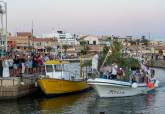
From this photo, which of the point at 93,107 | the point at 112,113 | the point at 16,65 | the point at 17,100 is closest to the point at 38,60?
the point at 16,65

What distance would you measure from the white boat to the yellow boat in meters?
3.08

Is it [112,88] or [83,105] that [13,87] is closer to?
[83,105]

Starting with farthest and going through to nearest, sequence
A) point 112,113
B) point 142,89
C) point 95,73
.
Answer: point 142,89 < point 95,73 < point 112,113

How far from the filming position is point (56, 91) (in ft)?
136

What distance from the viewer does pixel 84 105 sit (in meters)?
37.6

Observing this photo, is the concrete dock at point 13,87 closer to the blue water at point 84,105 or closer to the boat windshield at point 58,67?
the blue water at point 84,105

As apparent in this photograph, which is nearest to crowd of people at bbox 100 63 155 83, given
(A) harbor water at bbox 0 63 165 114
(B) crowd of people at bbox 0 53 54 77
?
(A) harbor water at bbox 0 63 165 114

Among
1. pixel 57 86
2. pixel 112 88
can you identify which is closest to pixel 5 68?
pixel 57 86

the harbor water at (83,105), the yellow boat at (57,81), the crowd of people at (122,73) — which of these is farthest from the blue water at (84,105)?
the crowd of people at (122,73)

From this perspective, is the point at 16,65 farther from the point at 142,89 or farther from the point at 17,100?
the point at 142,89

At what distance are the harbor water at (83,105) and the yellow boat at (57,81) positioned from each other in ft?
2.17

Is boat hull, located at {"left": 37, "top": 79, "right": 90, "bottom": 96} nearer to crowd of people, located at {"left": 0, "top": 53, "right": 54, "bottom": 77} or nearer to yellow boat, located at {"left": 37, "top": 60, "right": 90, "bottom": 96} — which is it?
yellow boat, located at {"left": 37, "top": 60, "right": 90, "bottom": 96}

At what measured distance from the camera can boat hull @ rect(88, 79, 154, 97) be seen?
39656 mm

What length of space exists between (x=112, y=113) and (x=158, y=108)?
466 centimetres
